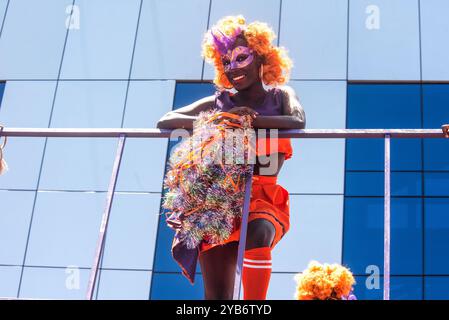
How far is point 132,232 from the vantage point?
880cm

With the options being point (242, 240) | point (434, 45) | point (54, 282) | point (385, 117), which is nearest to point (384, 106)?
point (385, 117)

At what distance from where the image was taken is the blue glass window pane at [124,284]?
855 centimetres

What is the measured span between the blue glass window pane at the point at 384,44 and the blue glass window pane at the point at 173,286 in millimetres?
3372

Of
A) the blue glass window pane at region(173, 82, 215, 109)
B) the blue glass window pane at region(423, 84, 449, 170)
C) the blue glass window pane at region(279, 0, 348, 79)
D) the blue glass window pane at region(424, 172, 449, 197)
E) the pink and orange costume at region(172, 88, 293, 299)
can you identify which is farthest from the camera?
the blue glass window pane at region(173, 82, 215, 109)

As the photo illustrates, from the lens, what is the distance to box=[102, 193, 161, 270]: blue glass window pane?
8664 millimetres

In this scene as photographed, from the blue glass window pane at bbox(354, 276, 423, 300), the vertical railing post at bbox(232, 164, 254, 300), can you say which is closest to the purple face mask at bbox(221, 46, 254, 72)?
the vertical railing post at bbox(232, 164, 254, 300)

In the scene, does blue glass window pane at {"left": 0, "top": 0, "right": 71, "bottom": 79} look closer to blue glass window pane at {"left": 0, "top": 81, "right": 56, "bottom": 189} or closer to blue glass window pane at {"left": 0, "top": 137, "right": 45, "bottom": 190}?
blue glass window pane at {"left": 0, "top": 81, "right": 56, "bottom": 189}

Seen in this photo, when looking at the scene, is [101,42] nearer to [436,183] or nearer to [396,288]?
[436,183]

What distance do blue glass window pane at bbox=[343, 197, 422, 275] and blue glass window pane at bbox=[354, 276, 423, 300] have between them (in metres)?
0.09

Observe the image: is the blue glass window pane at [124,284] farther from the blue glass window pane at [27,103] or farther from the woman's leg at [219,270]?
the woman's leg at [219,270]

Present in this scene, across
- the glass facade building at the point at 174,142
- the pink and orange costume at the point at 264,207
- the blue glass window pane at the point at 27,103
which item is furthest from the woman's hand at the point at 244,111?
the blue glass window pane at the point at 27,103

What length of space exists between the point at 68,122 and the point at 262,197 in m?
6.58

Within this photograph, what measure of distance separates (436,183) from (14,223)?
211 inches
